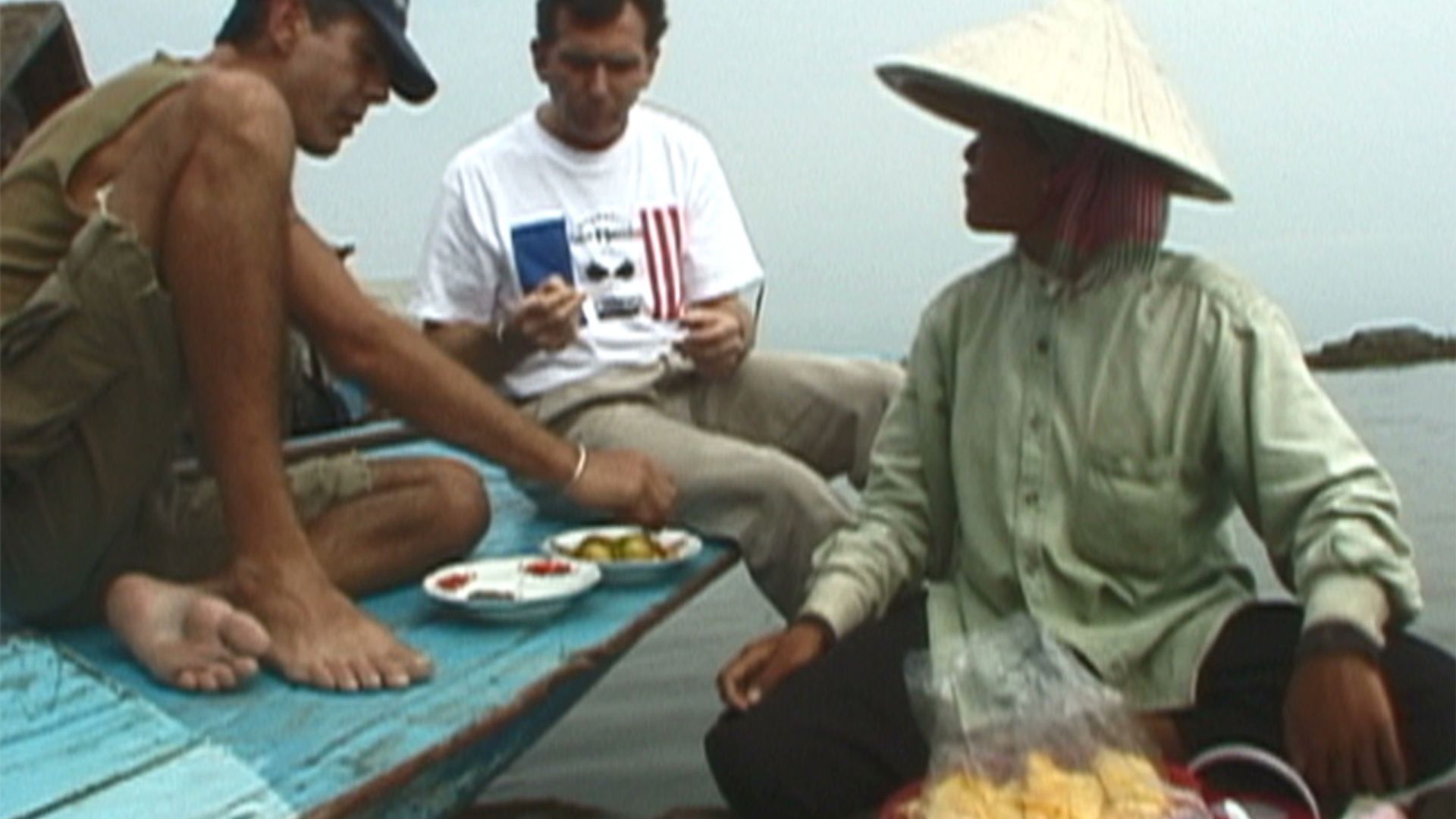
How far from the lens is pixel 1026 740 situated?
6.06ft

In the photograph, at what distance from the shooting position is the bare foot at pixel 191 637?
2064mm

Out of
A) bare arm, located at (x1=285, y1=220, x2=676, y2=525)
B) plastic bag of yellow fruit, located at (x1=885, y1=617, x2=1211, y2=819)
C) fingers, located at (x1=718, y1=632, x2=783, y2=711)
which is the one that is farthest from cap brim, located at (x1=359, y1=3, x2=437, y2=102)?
plastic bag of yellow fruit, located at (x1=885, y1=617, x2=1211, y2=819)

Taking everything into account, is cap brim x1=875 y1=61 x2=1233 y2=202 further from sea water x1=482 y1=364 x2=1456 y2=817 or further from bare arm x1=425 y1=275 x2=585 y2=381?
bare arm x1=425 y1=275 x2=585 y2=381

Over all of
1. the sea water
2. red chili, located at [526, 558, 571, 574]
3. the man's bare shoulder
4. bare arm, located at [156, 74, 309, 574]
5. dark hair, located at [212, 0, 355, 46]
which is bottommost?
the sea water

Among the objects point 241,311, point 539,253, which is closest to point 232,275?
point 241,311

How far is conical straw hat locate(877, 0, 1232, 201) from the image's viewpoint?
77.2 inches

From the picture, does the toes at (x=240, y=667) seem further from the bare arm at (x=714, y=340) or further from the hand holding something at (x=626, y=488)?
the bare arm at (x=714, y=340)

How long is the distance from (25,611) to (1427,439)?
24.6 feet

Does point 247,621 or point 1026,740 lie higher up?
point 247,621

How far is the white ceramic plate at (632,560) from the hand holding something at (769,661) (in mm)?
535

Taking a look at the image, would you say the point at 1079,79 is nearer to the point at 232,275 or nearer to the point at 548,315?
the point at 232,275

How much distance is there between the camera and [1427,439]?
8.31 meters

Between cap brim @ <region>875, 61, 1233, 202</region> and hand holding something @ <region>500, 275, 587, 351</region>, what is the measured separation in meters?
0.91

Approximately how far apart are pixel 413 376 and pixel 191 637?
58 cm
